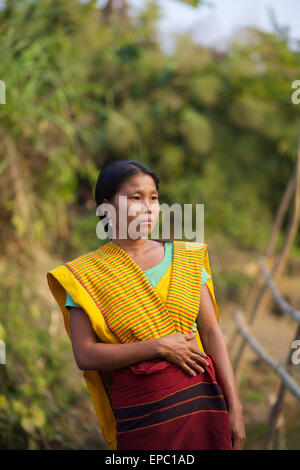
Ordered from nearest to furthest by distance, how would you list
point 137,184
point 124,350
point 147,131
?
1. point 124,350
2. point 137,184
3. point 147,131

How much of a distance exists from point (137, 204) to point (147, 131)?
476 cm

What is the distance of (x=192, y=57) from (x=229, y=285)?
2.89 metres

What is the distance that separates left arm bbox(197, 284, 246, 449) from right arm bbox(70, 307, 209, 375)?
0.10 meters

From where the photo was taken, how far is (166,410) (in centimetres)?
125

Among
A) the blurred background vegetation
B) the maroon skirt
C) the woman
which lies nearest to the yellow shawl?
the woman

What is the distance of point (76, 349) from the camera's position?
1275 millimetres

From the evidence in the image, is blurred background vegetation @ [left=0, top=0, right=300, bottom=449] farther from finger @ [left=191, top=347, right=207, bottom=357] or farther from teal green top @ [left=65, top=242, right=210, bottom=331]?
finger @ [left=191, top=347, right=207, bottom=357]

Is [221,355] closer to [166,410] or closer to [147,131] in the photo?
[166,410]

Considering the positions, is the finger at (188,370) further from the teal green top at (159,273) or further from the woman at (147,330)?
the teal green top at (159,273)

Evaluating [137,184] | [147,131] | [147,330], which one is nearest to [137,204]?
[137,184]

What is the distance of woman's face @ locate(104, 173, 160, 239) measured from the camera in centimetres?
133

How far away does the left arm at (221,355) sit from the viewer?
134cm

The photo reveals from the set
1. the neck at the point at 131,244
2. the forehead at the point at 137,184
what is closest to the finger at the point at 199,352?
the neck at the point at 131,244
